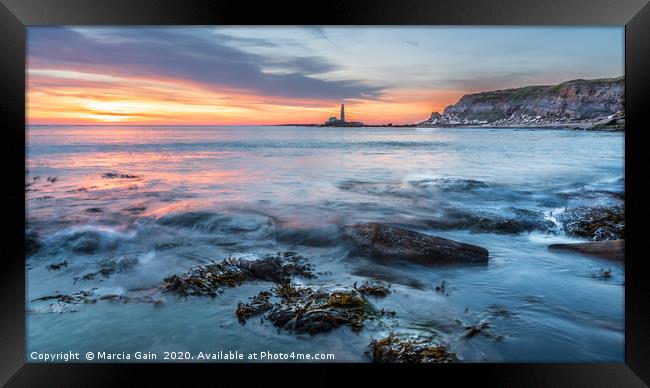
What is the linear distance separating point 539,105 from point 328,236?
8.29 metres

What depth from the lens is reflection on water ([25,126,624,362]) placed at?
378 cm

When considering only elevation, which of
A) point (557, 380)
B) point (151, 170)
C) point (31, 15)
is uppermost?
point (31, 15)

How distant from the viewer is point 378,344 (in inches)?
140

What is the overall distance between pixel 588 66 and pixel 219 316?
7.57 m

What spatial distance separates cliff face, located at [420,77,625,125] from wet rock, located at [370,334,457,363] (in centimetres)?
644

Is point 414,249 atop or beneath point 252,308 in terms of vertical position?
atop

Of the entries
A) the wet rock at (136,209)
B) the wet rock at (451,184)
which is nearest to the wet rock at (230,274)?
the wet rock at (136,209)

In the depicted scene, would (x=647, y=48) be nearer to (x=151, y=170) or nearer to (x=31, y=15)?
(x=31, y=15)

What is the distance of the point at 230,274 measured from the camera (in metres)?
4.57

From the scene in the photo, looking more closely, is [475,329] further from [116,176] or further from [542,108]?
[542,108]

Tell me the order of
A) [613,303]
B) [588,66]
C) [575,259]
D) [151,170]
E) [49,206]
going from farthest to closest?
[151,170]
[588,66]
[49,206]
[575,259]
[613,303]

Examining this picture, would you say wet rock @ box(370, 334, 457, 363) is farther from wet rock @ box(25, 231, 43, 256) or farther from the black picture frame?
wet rock @ box(25, 231, 43, 256)

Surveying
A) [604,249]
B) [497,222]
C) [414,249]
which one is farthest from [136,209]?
[604,249]

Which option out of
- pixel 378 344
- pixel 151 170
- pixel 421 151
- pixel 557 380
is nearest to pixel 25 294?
pixel 378 344
